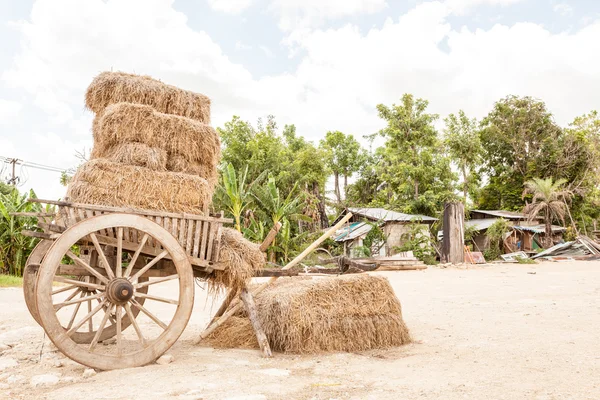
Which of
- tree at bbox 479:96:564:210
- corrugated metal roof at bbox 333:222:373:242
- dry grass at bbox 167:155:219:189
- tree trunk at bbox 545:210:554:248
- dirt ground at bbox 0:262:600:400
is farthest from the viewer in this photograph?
tree at bbox 479:96:564:210

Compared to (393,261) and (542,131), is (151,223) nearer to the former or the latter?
(393,261)

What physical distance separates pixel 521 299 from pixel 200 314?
20.4ft

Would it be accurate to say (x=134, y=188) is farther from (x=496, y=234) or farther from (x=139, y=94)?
(x=496, y=234)

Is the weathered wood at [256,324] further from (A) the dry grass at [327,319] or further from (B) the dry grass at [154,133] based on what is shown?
(B) the dry grass at [154,133]

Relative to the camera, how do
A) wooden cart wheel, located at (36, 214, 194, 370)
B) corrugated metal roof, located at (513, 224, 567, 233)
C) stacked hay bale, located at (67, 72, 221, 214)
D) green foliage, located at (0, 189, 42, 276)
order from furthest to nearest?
corrugated metal roof, located at (513, 224, 567, 233)
green foliage, located at (0, 189, 42, 276)
stacked hay bale, located at (67, 72, 221, 214)
wooden cart wheel, located at (36, 214, 194, 370)

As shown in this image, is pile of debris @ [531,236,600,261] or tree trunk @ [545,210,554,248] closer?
pile of debris @ [531,236,600,261]

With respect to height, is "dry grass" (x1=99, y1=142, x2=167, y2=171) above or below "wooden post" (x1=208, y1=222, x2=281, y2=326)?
above

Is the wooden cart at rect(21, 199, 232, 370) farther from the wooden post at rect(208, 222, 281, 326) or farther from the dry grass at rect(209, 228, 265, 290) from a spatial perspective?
the wooden post at rect(208, 222, 281, 326)

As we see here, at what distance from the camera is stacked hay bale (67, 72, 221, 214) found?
509 centimetres

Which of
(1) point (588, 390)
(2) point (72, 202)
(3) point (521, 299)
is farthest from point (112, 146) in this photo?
(3) point (521, 299)

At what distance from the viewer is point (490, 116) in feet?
122

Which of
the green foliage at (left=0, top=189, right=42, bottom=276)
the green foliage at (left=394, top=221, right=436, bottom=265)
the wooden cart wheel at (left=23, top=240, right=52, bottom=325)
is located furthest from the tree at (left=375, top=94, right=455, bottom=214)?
the wooden cart wheel at (left=23, top=240, right=52, bottom=325)

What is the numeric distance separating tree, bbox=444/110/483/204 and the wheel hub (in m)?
28.8

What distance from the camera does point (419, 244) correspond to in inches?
903
